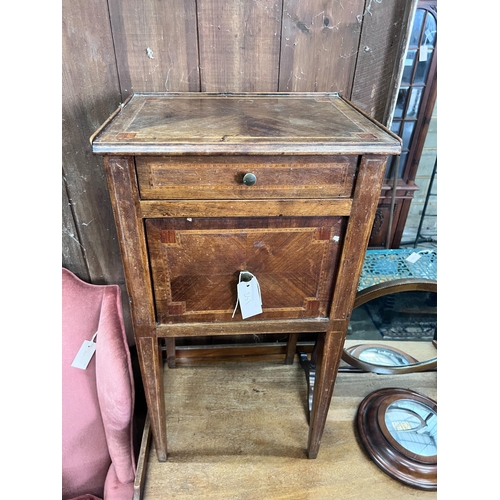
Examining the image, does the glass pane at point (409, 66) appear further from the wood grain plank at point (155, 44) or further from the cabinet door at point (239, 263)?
the cabinet door at point (239, 263)

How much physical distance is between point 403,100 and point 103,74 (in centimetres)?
134

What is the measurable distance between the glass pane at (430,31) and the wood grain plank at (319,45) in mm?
846

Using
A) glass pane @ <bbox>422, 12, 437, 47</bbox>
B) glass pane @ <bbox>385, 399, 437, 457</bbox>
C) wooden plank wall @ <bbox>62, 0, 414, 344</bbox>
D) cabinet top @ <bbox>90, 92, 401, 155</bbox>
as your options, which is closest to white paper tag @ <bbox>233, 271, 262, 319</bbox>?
cabinet top @ <bbox>90, 92, 401, 155</bbox>

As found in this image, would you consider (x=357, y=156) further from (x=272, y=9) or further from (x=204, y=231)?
(x=272, y=9)

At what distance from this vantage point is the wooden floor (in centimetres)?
107

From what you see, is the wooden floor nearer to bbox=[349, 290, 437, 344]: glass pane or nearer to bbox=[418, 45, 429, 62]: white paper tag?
bbox=[349, 290, 437, 344]: glass pane

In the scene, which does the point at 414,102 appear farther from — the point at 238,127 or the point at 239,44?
the point at 238,127

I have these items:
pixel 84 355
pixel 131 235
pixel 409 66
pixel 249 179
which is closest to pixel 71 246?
pixel 84 355

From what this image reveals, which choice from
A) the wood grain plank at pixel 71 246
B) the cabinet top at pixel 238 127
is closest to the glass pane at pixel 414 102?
the cabinet top at pixel 238 127

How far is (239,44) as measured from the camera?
99cm

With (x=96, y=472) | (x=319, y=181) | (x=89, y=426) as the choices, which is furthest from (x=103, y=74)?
(x=96, y=472)

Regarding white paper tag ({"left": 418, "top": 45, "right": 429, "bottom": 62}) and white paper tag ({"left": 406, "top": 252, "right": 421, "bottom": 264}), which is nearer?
white paper tag ({"left": 406, "top": 252, "right": 421, "bottom": 264})

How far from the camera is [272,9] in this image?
0.96 meters

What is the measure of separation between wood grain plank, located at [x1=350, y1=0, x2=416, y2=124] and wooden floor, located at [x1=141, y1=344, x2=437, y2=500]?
937 millimetres
